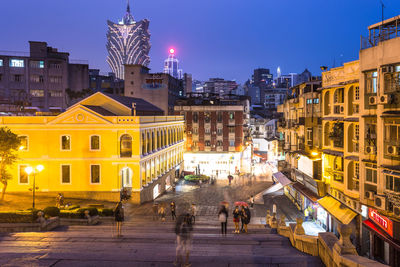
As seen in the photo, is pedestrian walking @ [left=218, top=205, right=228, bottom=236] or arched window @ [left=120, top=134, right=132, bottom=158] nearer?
pedestrian walking @ [left=218, top=205, right=228, bottom=236]

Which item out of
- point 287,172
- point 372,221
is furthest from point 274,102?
point 372,221

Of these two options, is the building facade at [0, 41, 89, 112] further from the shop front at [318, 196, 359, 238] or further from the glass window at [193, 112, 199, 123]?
the shop front at [318, 196, 359, 238]

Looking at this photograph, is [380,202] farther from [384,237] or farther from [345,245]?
[345,245]

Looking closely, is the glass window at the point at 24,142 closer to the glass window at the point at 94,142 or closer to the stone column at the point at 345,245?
the glass window at the point at 94,142

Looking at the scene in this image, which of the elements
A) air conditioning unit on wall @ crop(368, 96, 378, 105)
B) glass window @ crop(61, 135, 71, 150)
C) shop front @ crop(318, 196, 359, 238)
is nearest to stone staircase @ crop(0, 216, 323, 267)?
shop front @ crop(318, 196, 359, 238)

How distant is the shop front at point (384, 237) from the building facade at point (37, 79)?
6099cm

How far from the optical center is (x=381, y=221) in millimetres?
19000

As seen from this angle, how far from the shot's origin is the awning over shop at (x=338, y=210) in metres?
22.0

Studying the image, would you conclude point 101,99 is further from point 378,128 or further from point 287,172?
point 378,128

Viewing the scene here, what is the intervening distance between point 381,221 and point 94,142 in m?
26.4

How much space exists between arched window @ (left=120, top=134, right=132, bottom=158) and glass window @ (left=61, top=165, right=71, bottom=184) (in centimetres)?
566

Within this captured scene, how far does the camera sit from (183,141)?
5903 centimetres

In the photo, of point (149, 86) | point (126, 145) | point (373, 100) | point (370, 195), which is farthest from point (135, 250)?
point (149, 86)

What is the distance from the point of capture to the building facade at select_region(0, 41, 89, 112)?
65.8 meters
